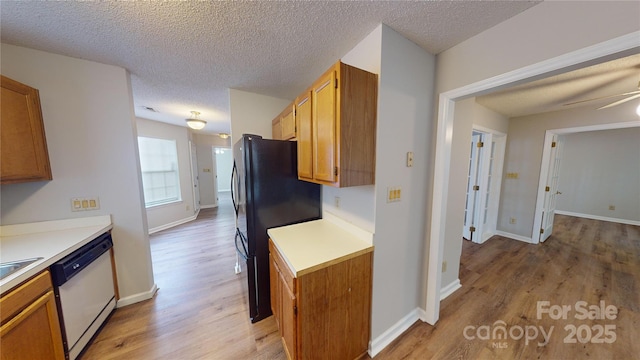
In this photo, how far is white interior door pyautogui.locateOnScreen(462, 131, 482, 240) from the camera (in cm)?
326

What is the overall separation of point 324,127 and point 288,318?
4.41 ft

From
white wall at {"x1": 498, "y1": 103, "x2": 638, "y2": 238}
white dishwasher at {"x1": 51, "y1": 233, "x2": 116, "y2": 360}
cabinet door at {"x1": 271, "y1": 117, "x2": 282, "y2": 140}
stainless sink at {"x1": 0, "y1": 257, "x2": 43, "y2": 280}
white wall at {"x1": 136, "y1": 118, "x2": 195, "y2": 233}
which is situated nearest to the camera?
stainless sink at {"x1": 0, "y1": 257, "x2": 43, "y2": 280}

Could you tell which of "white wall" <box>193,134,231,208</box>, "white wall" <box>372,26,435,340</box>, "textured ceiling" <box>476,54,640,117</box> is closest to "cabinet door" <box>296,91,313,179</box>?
"white wall" <box>372,26,435,340</box>

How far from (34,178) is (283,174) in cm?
194

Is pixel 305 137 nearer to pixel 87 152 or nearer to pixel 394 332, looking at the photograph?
pixel 394 332

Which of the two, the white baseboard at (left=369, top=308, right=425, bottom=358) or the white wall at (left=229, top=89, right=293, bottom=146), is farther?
the white wall at (left=229, top=89, right=293, bottom=146)

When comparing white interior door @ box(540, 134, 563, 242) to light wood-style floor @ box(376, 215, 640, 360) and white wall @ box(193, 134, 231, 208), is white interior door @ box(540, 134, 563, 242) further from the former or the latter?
white wall @ box(193, 134, 231, 208)

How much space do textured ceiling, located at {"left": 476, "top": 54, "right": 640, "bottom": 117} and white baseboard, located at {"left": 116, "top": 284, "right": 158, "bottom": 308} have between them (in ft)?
15.3

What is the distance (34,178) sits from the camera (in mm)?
1519

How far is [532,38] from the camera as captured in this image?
116 centimetres

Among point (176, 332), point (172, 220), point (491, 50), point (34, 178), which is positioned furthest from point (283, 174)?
point (172, 220)

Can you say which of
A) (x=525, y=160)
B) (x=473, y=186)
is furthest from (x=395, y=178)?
(x=525, y=160)

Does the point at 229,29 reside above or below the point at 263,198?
above

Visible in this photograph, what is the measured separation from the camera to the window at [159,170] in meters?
4.00
